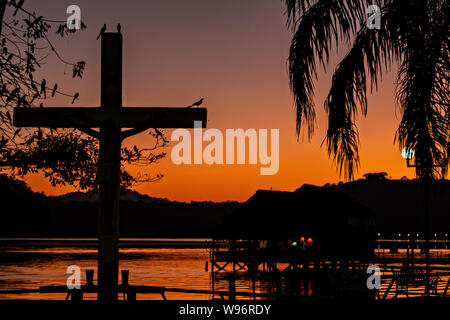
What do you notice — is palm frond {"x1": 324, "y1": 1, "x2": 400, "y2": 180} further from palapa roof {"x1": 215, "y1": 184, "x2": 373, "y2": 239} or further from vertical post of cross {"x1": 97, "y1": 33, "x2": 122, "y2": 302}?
palapa roof {"x1": 215, "y1": 184, "x2": 373, "y2": 239}

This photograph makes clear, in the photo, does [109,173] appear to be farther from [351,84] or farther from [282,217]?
[282,217]

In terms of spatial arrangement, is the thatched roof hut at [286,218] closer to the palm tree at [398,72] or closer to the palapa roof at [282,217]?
the palapa roof at [282,217]

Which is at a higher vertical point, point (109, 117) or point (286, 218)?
point (109, 117)

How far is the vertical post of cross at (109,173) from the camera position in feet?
23.9

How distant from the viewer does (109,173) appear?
741cm

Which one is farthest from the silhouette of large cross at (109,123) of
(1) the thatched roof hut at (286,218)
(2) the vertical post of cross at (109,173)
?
(1) the thatched roof hut at (286,218)

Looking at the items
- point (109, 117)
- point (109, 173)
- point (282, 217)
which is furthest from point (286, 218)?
point (109, 173)

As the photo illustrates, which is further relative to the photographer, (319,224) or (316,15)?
(319,224)

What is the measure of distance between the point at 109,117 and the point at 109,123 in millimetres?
68

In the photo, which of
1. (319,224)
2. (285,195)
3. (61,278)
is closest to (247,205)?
(285,195)

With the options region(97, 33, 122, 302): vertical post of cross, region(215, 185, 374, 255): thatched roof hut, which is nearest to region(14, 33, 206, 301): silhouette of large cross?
region(97, 33, 122, 302): vertical post of cross
